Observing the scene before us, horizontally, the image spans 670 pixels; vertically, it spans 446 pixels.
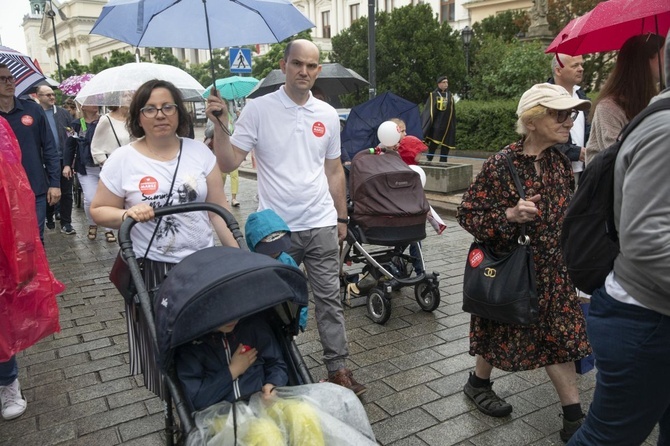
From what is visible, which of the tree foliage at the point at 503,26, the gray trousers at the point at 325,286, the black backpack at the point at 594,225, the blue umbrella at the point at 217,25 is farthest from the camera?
the tree foliage at the point at 503,26

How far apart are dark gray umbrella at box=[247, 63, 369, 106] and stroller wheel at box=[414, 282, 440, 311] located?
4.87 meters

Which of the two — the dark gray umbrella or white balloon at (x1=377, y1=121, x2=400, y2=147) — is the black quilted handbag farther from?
the dark gray umbrella

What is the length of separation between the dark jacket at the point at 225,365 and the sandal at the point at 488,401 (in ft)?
→ 4.87

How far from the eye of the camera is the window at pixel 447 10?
157ft

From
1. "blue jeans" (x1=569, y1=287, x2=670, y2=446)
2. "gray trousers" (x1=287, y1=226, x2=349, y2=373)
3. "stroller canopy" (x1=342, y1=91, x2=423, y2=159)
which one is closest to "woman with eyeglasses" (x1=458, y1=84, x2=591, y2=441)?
"blue jeans" (x1=569, y1=287, x2=670, y2=446)

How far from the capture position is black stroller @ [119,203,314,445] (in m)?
2.01

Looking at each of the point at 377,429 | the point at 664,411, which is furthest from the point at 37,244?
the point at 664,411

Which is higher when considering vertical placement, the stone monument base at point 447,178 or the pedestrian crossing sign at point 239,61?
the pedestrian crossing sign at point 239,61

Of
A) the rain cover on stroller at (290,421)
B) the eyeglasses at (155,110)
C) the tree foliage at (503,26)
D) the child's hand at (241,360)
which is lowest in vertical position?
the rain cover on stroller at (290,421)

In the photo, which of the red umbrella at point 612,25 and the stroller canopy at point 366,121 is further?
the stroller canopy at point 366,121

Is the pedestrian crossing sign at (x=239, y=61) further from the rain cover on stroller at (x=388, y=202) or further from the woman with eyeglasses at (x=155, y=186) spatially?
the woman with eyeglasses at (x=155, y=186)

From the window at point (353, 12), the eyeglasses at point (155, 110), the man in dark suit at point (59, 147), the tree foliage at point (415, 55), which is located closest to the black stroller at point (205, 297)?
the eyeglasses at point (155, 110)

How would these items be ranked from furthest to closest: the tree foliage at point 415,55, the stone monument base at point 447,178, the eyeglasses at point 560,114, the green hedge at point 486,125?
the tree foliage at point 415,55 → the green hedge at point 486,125 → the stone monument base at point 447,178 → the eyeglasses at point 560,114

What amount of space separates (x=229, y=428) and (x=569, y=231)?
4.82ft
